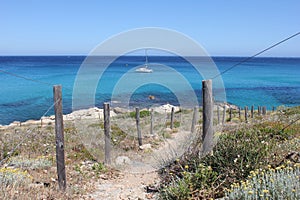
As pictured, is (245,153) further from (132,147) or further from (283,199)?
(132,147)

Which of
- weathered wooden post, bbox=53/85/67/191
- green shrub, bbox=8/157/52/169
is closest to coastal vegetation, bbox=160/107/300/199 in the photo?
A: weathered wooden post, bbox=53/85/67/191

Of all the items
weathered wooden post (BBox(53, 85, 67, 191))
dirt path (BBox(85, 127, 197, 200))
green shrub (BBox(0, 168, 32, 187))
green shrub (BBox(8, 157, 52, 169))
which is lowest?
dirt path (BBox(85, 127, 197, 200))

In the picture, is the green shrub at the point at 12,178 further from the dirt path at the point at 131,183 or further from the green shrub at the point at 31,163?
the green shrub at the point at 31,163

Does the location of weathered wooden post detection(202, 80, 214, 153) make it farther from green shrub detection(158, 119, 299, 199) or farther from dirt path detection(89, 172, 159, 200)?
dirt path detection(89, 172, 159, 200)

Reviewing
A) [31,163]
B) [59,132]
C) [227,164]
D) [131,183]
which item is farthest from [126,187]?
[31,163]

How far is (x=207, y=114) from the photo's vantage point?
6.45m

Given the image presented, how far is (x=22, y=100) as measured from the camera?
4575 cm

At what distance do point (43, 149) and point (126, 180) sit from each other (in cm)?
398

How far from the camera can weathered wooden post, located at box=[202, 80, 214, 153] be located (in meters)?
6.42

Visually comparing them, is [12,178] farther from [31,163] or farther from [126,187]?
[126,187]

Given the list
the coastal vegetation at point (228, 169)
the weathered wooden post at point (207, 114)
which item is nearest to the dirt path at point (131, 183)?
the coastal vegetation at point (228, 169)

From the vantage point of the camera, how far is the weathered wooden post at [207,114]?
6422 millimetres

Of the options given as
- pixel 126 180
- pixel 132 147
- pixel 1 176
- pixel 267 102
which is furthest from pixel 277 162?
pixel 267 102

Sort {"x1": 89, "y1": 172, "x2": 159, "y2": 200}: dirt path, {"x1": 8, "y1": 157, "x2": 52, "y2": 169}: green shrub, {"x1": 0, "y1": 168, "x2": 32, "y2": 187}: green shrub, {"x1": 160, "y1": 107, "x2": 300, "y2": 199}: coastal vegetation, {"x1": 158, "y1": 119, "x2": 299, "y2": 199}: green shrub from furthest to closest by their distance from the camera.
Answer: {"x1": 8, "y1": 157, "x2": 52, "y2": 169}: green shrub < {"x1": 89, "y1": 172, "x2": 159, "y2": 200}: dirt path < {"x1": 0, "y1": 168, "x2": 32, "y2": 187}: green shrub < {"x1": 158, "y1": 119, "x2": 299, "y2": 199}: green shrub < {"x1": 160, "y1": 107, "x2": 300, "y2": 199}: coastal vegetation
